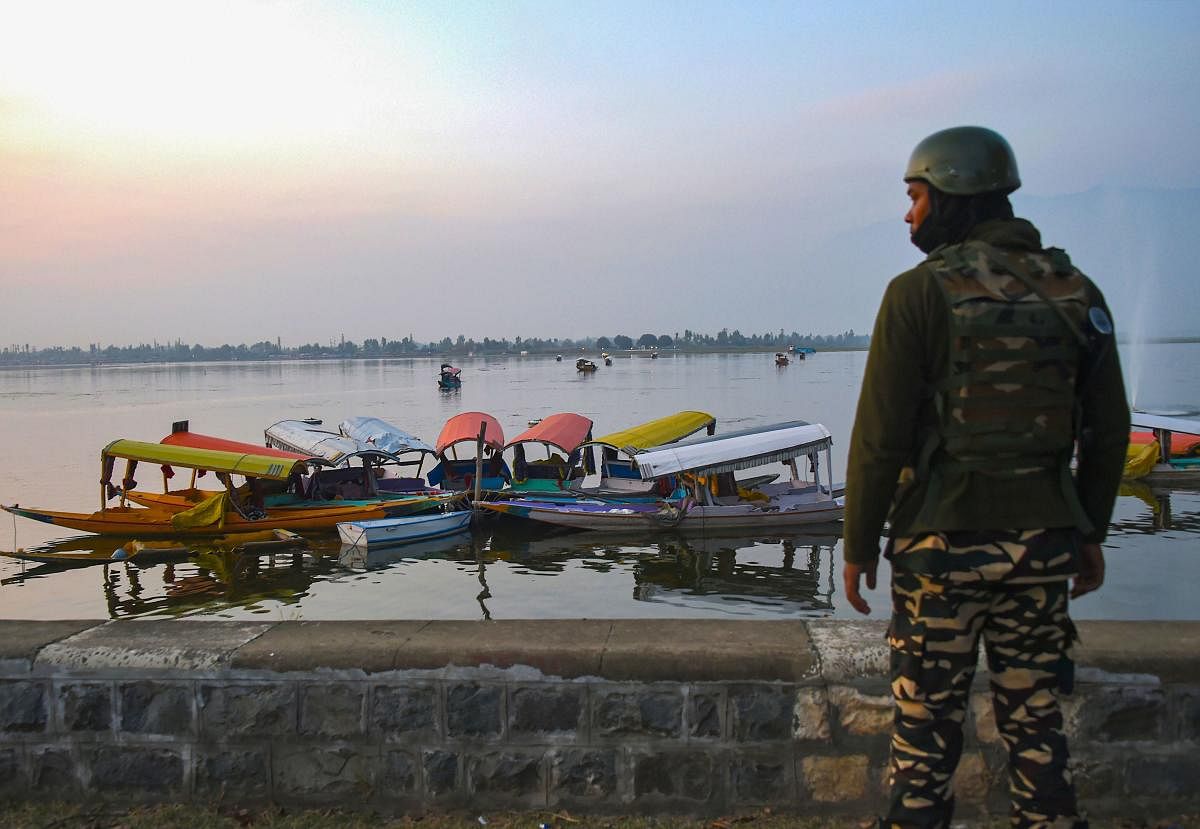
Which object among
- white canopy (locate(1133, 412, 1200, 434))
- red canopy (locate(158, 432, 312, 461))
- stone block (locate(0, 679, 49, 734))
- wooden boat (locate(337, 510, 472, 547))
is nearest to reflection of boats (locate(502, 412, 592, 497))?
wooden boat (locate(337, 510, 472, 547))

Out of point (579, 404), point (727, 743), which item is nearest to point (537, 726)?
point (727, 743)

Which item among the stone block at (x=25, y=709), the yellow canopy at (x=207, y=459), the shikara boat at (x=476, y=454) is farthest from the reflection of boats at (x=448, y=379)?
the stone block at (x=25, y=709)

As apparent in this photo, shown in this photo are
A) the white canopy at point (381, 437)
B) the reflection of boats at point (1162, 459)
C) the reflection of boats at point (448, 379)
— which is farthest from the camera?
the reflection of boats at point (448, 379)

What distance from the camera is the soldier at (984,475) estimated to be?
2.72 meters

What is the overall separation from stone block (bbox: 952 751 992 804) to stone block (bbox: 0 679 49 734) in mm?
3870

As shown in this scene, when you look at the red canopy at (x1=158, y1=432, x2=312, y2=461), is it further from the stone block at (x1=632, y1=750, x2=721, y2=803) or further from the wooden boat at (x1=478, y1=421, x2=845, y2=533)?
the stone block at (x1=632, y1=750, x2=721, y2=803)

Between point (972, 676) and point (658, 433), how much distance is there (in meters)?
24.4

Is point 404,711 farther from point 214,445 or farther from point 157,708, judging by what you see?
point 214,445

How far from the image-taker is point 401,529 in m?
23.3

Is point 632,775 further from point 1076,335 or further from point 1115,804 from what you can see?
point 1076,335

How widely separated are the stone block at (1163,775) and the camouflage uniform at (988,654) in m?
1.00

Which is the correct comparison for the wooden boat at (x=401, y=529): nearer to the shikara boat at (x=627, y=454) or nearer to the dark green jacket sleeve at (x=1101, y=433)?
the shikara boat at (x=627, y=454)

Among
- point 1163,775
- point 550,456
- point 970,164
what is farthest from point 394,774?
point 550,456

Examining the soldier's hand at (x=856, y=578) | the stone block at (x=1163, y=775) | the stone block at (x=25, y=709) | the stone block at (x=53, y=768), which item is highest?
the soldier's hand at (x=856, y=578)
